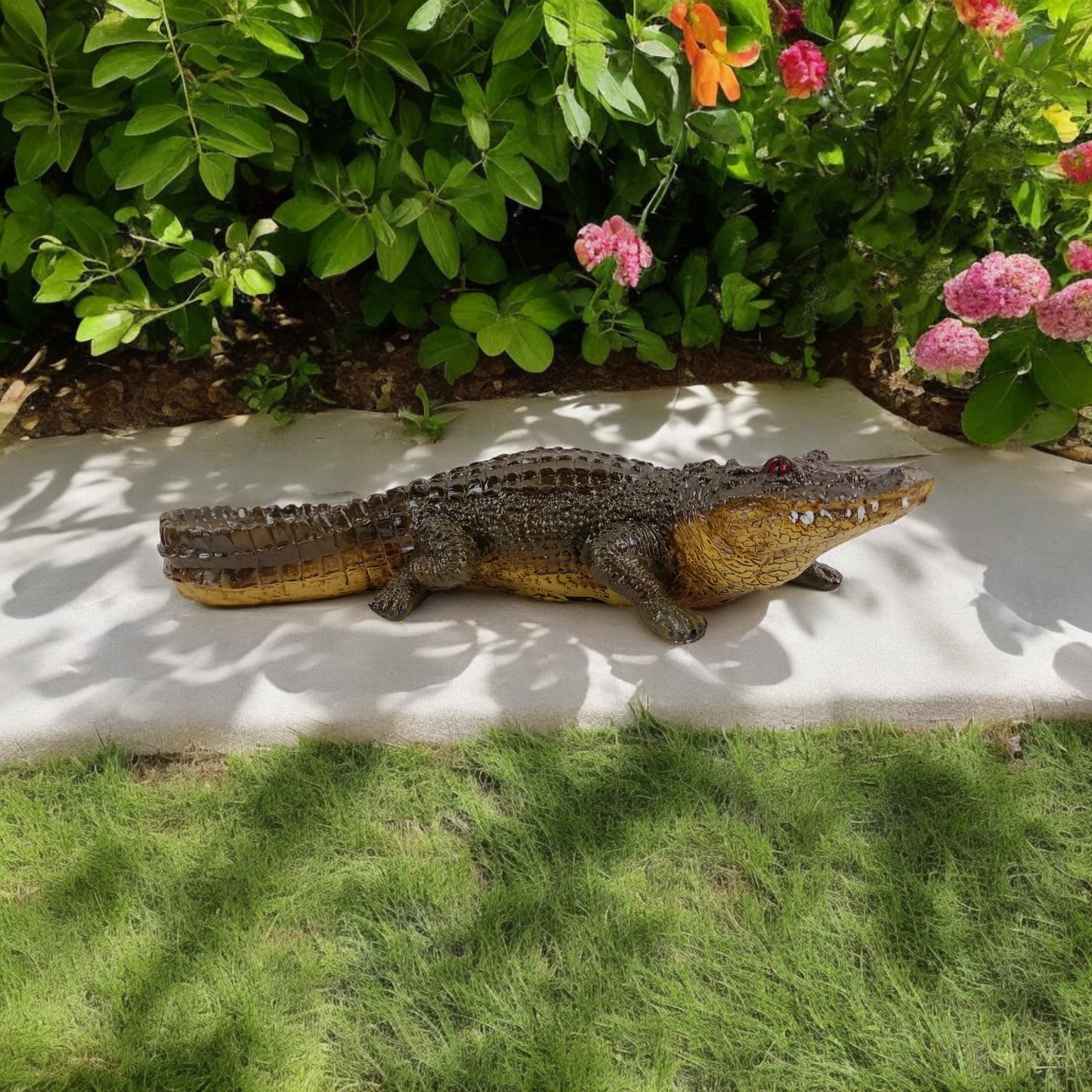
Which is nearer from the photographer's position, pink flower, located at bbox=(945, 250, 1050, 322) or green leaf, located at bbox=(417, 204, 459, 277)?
pink flower, located at bbox=(945, 250, 1050, 322)

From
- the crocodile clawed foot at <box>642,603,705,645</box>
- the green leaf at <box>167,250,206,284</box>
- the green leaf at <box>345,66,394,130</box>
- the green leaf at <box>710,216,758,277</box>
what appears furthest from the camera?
the green leaf at <box>710,216,758,277</box>

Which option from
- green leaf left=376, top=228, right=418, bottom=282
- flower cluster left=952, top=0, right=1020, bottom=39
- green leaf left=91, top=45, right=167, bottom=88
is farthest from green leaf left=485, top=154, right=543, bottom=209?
flower cluster left=952, top=0, right=1020, bottom=39

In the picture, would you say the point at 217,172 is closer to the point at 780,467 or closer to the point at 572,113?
the point at 572,113

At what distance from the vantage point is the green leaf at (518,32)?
3.18 m

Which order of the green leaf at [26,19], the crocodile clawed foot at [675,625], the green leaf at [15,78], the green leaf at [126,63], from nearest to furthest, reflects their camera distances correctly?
1. the crocodile clawed foot at [675,625]
2. the green leaf at [126,63]
3. the green leaf at [26,19]
4. the green leaf at [15,78]

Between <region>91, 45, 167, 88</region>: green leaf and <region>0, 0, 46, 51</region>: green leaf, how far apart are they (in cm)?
40

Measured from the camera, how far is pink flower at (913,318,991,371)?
3357 mm

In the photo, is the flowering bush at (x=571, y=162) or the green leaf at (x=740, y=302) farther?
the green leaf at (x=740, y=302)

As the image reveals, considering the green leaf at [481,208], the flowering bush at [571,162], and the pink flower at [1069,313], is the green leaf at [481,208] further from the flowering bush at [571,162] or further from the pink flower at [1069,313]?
the pink flower at [1069,313]

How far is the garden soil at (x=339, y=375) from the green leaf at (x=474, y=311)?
410 millimetres

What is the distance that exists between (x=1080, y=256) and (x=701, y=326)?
1.57 meters

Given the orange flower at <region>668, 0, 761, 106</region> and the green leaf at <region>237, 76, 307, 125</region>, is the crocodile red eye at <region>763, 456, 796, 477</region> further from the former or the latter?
the green leaf at <region>237, 76, 307, 125</region>

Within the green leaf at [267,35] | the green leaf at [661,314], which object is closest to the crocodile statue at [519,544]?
the green leaf at [661,314]

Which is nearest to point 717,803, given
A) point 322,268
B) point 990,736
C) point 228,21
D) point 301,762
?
point 990,736
